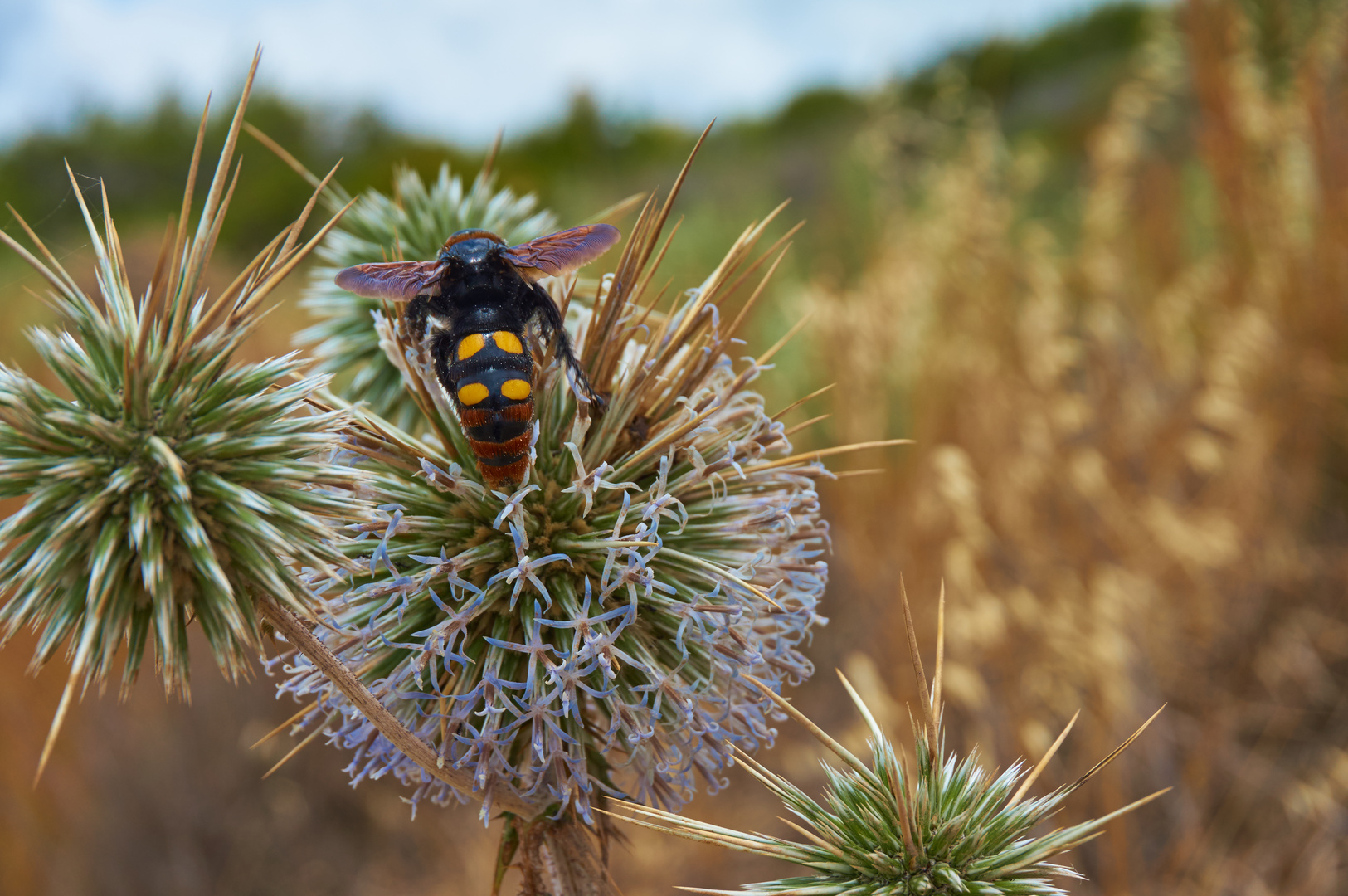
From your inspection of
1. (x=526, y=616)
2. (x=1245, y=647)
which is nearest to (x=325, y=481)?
(x=526, y=616)

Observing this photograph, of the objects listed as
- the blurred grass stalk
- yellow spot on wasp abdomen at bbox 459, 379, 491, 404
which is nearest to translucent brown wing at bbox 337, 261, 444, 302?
yellow spot on wasp abdomen at bbox 459, 379, 491, 404

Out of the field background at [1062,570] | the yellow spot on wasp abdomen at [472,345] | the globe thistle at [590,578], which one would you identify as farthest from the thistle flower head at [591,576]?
the field background at [1062,570]

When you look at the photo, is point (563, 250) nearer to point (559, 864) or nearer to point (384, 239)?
point (384, 239)

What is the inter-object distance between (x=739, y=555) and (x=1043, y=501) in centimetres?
512

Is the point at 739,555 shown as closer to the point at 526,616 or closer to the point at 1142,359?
the point at 526,616

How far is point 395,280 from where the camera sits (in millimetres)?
1623

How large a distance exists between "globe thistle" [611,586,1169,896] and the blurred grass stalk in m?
3.48

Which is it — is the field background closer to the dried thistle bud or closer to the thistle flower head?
the dried thistle bud

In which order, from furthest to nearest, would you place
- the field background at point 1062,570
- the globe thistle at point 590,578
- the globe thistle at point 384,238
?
the field background at point 1062,570, the globe thistle at point 384,238, the globe thistle at point 590,578

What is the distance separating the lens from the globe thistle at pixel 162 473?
3.52 feet

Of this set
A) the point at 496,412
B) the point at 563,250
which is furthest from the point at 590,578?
the point at 563,250

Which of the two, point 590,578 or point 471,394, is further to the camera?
point 590,578

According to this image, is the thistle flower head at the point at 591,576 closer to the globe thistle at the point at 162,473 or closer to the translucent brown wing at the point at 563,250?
the translucent brown wing at the point at 563,250

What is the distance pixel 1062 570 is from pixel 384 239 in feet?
16.1
